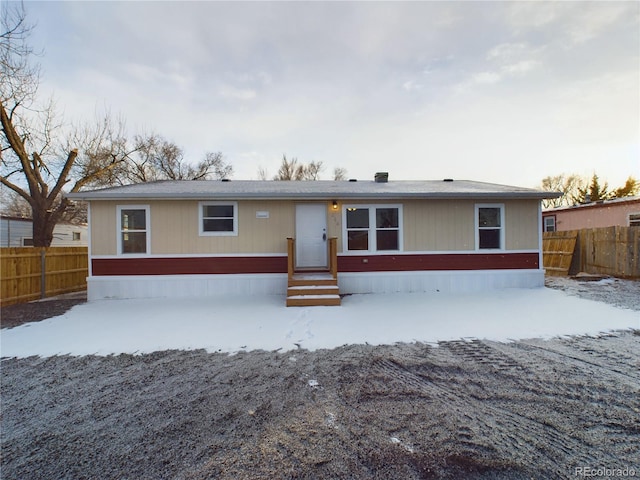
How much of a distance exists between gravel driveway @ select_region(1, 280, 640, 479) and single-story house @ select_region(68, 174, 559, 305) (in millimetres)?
3931

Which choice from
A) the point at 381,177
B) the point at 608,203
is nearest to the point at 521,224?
the point at 381,177

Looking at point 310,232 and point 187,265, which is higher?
point 310,232

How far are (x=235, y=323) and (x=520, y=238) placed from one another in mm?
Answer: 7968

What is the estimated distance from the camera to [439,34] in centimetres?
923

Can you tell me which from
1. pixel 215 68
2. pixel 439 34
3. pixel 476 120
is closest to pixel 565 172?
pixel 476 120

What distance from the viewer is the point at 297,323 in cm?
522

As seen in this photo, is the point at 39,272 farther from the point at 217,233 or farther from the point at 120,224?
the point at 217,233

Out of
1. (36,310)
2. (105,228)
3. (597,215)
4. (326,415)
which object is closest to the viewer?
(326,415)

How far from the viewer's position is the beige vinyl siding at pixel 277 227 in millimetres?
7562

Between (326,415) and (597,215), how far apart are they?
57.2 ft

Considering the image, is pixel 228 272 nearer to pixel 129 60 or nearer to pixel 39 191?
pixel 129 60

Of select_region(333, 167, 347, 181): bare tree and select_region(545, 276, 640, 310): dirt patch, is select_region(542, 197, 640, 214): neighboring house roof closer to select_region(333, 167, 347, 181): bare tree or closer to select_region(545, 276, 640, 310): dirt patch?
select_region(545, 276, 640, 310): dirt patch

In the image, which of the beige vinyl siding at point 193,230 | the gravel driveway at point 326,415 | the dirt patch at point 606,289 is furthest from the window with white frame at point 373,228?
the dirt patch at point 606,289

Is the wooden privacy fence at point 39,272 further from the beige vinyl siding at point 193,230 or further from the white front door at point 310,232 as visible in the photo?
the white front door at point 310,232
